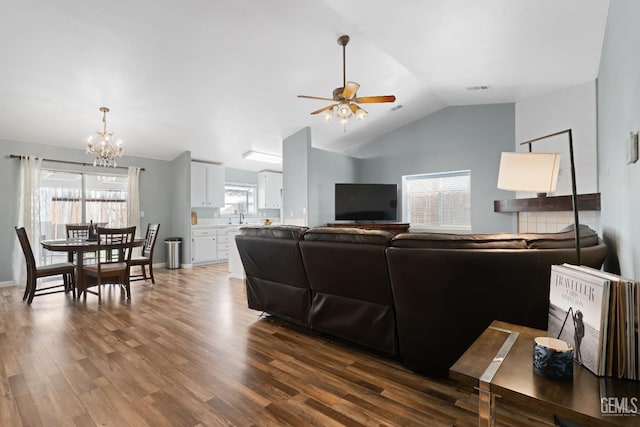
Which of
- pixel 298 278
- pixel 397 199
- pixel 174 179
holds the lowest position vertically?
pixel 298 278

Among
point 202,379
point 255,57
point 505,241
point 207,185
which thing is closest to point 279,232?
point 202,379

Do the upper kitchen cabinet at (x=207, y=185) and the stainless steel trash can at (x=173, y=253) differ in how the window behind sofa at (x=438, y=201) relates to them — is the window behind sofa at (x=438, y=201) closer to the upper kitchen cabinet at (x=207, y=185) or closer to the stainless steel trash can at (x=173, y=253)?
the upper kitchen cabinet at (x=207, y=185)

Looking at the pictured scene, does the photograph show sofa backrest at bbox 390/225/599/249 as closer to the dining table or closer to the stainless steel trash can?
the dining table

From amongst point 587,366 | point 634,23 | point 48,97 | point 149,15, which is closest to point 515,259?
point 587,366

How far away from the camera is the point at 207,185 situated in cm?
703

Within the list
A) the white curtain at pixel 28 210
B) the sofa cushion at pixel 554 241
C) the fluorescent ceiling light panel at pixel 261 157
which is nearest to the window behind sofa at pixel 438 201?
the fluorescent ceiling light panel at pixel 261 157

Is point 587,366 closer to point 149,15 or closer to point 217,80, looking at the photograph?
point 149,15

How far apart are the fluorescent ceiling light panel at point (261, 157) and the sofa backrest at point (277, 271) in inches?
165

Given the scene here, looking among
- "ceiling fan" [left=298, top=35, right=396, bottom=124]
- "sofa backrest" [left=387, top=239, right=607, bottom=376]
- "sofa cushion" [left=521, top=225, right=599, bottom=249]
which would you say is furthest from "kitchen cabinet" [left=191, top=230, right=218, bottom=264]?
"sofa cushion" [left=521, top=225, right=599, bottom=249]

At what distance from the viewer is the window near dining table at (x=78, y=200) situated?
5.43 meters

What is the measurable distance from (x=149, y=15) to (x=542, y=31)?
3729 millimetres

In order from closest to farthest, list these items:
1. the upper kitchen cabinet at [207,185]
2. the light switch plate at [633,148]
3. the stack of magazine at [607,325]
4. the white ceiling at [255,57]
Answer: the stack of magazine at [607,325] < the light switch plate at [633,148] < the white ceiling at [255,57] < the upper kitchen cabinet at [207,185]

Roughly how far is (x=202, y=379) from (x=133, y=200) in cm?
540

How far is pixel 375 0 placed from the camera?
2.79 metres
